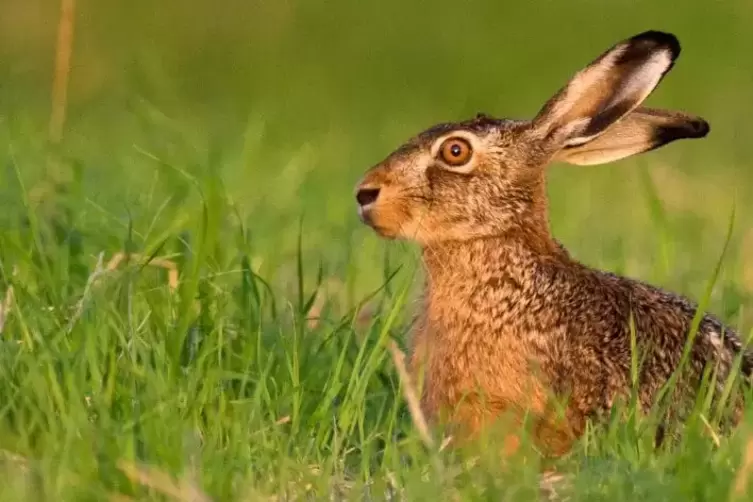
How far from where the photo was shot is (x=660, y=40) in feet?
19.4

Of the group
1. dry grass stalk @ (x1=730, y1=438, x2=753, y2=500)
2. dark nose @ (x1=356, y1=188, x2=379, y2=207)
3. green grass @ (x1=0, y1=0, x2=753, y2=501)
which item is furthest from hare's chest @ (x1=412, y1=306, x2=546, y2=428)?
dry grass stalk @ (x1=730, y1=438, x2=753, y2=500)

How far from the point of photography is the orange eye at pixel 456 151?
6078 millimetres

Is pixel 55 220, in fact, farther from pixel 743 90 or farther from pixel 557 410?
pixel 743 90

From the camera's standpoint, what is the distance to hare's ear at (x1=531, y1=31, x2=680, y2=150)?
19.4 feet

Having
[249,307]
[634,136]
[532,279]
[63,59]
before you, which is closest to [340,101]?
[63,59]

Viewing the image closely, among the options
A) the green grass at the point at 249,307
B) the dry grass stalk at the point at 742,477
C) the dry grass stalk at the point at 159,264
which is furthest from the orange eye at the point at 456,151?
the dry grass stalk at the point at 742,477

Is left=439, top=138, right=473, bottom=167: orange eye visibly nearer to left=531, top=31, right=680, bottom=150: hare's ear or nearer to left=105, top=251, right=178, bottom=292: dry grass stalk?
left=531, top=31, right=680, bottom=150: hare's ear

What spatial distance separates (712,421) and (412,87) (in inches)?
460

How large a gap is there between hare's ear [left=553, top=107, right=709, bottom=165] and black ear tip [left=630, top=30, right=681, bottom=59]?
0.34 metres

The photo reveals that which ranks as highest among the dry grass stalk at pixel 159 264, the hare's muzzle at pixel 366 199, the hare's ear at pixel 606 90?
the hare's ear at pixel 606 90

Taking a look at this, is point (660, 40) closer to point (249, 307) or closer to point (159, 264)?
point (249, 307)

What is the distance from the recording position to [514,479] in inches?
168

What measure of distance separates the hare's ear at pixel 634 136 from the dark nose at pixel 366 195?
0.70 meters

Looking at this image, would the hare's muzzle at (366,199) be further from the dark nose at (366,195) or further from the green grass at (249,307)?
the green grass at (249,307)
